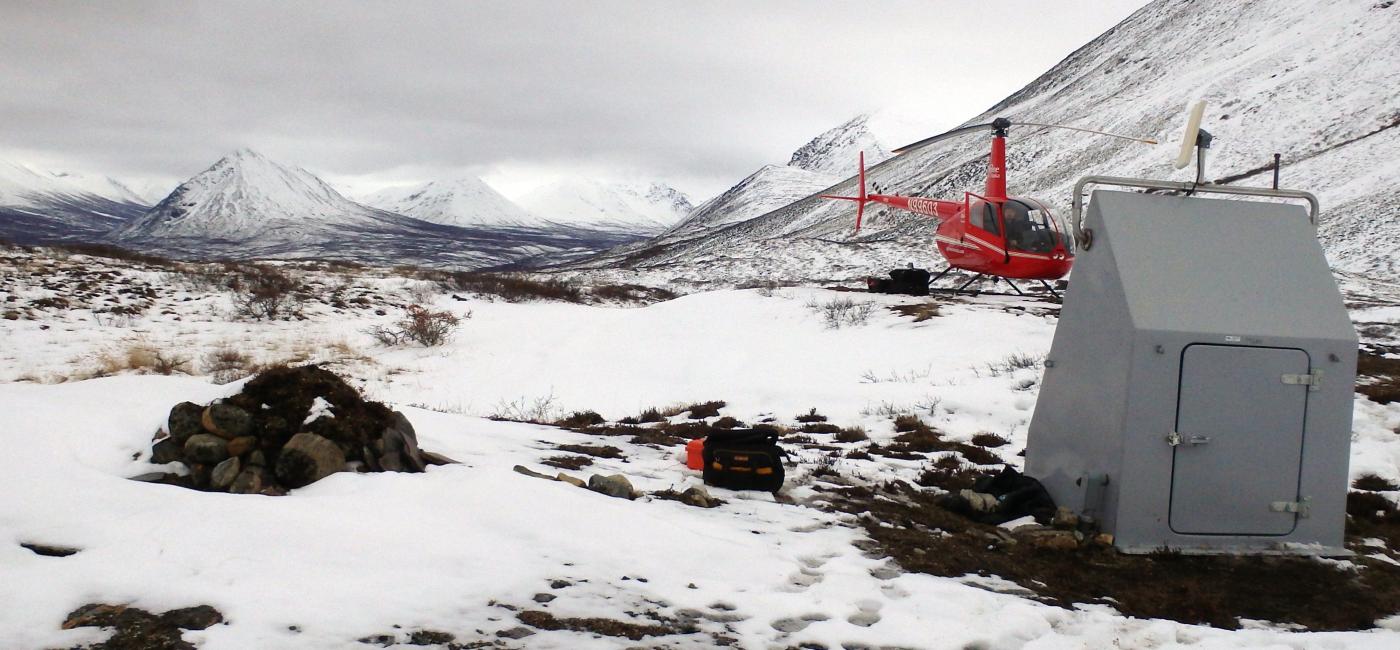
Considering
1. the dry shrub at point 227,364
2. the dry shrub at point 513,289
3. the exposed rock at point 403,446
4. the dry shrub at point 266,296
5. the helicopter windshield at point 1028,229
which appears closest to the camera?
the exposed rock at point 403,446

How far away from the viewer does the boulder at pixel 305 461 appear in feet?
16.7

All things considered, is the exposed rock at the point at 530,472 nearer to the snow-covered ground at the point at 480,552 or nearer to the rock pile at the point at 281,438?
the snow-covered ground at the point at 480,552

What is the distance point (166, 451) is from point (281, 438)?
75 centimetres

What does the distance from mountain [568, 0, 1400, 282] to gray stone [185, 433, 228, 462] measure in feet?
127

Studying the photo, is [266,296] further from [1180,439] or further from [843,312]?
[1180,439]

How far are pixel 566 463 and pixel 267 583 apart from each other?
3600 mm

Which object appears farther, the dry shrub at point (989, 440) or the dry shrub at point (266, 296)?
the dry shrub at point (266, 296)

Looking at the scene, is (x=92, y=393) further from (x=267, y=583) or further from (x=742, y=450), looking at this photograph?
(x=742, y=450)

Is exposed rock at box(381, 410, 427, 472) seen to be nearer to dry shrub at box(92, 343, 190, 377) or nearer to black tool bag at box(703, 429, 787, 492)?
black tool bag at box(703, 429, 787, 492)

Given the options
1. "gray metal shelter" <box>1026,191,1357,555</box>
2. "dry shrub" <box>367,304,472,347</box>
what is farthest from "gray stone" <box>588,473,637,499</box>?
"dry shrub" <box>367,304,472,347</box>

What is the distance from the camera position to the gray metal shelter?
5.29 meters

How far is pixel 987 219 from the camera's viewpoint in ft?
57.0

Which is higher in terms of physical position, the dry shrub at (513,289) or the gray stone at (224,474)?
the dry shrub at (513,289)

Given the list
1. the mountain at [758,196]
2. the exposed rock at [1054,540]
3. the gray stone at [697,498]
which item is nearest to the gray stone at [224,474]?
the gray stone at [697,498]
